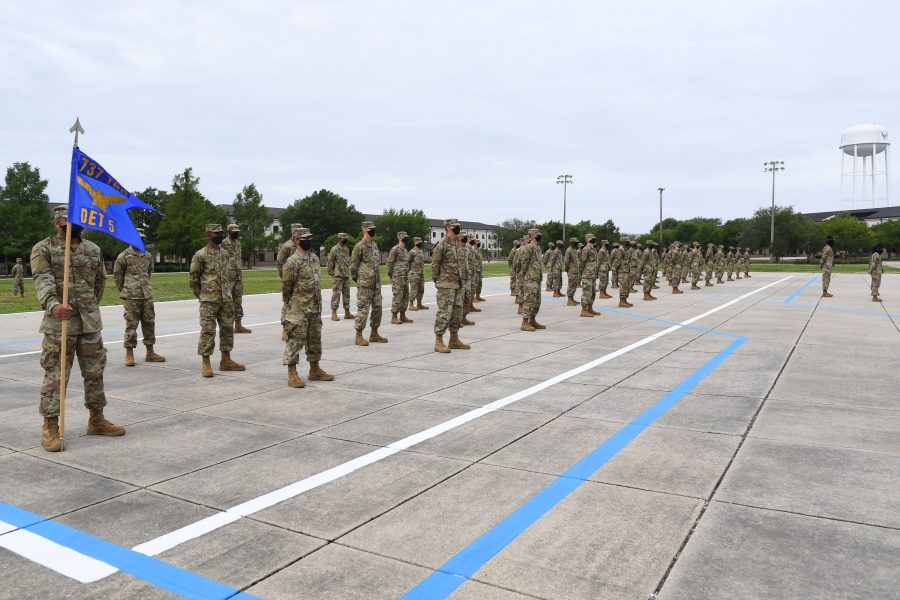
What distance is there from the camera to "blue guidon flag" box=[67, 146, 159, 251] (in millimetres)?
5316

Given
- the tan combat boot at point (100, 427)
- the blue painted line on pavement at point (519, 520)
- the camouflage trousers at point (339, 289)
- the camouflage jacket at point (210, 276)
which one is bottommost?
the blue painted line on pavement at point (519, 520)

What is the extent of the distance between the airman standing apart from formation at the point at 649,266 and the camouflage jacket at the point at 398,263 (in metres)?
10.2

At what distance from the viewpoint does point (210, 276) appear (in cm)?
870

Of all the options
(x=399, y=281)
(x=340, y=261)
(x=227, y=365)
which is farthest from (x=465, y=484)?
(x=399, y=281)

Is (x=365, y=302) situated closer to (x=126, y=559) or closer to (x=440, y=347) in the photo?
(x=440, y=347)

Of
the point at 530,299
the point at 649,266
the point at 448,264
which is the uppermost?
the point at 448,264

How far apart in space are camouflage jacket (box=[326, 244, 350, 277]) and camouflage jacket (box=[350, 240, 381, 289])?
2.44 meters

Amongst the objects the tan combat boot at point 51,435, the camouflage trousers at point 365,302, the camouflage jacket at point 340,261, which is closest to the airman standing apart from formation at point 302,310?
the tan combat boot at point 51,435

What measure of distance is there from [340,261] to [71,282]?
8.72m

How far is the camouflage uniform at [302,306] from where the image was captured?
7.70 meters

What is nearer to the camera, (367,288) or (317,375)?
(317,375)

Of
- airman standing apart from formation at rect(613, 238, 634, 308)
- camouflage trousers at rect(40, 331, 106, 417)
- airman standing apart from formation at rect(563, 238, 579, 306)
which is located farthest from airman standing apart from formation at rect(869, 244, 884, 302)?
camouflage trousers at rect(40, 331, 106, 417)

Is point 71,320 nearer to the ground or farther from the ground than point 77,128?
nearer to the ground

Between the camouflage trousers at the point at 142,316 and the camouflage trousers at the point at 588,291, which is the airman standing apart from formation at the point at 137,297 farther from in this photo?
the camouflage trousers at the point at 588,291
